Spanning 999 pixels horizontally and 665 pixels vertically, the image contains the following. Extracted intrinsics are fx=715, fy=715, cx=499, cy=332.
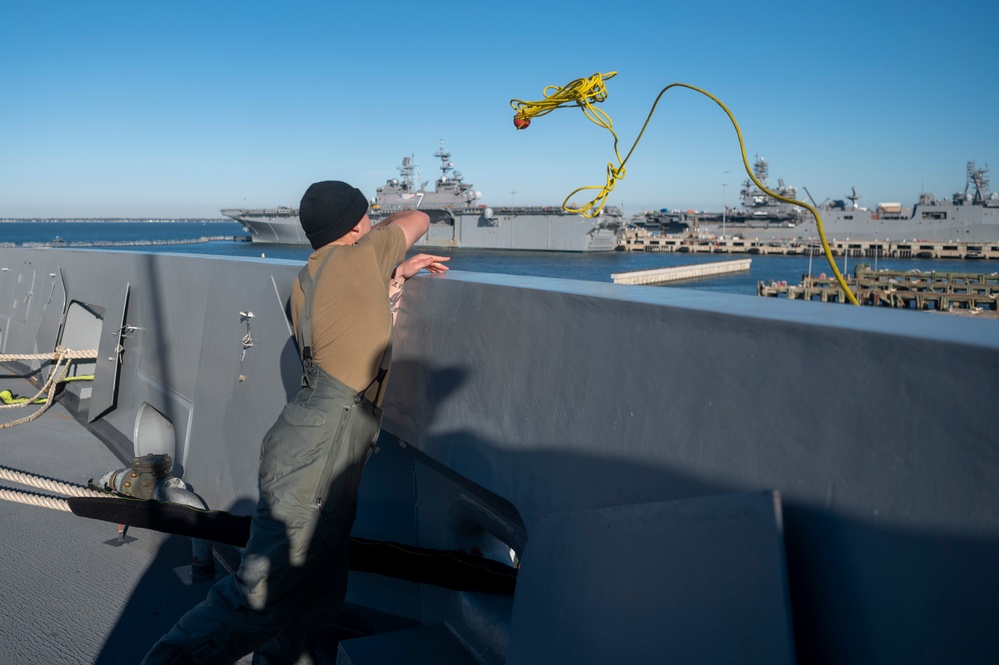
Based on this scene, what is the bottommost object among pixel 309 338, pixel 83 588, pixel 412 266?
pixel 83 588

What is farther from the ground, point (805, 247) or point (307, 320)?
point (307, 320)

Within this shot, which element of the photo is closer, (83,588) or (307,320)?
(307,320)

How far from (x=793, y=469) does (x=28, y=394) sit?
6.54 meters

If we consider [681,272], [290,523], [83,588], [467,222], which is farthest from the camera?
[467,222]

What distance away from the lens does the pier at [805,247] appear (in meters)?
56.7

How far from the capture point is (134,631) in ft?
8.07

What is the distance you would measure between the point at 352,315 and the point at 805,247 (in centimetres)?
6975

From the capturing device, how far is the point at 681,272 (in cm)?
4506

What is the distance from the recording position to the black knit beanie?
2.01 meters

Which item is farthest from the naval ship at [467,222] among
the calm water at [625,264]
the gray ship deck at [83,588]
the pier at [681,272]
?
the gray ship deck at [83,588]

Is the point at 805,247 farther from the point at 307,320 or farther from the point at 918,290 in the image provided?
the point at 307,320

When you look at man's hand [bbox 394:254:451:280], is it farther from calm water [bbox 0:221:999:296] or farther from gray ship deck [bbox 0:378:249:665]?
calm water [bbox 0:221:999:296]

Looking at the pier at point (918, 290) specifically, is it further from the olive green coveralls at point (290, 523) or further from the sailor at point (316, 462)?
the olive green coveralls at point (290, 523)

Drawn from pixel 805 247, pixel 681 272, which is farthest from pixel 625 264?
pixel 805 247
